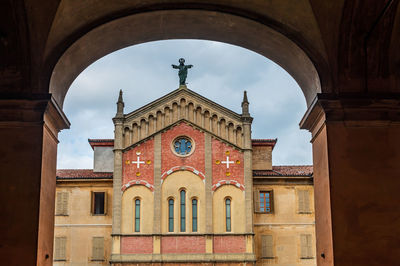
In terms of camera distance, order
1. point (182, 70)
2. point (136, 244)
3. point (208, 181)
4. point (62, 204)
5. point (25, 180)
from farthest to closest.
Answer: point (182, 70) < point (62, 204) < point (208, 181) < point (136, 244) < point (25, 180)

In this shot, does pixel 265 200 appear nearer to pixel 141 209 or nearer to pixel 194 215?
pixel 194 215

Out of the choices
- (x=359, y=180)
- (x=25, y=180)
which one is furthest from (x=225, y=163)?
(x=25, y=180)

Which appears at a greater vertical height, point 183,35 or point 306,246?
point 183,35

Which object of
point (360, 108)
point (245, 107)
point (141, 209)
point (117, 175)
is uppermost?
point (245, 107)

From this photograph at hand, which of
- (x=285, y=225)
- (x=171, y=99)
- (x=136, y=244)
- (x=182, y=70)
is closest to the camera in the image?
(x=136, y=244)

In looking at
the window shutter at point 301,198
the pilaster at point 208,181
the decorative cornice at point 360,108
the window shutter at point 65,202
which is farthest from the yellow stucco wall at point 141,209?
the decorative cornice at point 360,108

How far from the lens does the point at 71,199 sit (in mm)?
33312

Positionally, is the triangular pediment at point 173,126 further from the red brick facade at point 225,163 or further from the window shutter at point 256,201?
the window shutter at point 256,201

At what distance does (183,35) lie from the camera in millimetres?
9516

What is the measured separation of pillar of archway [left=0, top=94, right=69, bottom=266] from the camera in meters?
7.26

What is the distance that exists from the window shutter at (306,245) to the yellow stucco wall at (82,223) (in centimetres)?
1109

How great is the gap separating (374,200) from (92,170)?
3006 centimetres

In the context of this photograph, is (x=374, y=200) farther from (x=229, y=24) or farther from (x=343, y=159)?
(x=229, y=24)

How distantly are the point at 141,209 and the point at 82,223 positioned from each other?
358 cm
